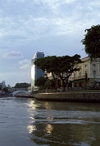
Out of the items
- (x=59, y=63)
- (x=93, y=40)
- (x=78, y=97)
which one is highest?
(x=93, y=40)

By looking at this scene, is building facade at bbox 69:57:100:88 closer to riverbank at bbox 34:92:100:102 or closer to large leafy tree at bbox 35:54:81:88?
large leafy tree at bbox 35:54:81:88

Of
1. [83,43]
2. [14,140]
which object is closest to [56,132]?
[14,140]

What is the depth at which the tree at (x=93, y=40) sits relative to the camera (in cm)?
3038

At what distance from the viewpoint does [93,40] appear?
102 ft

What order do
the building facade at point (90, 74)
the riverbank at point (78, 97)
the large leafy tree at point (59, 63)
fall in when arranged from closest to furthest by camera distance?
the riverbank at point (78, 97) → the large leafy tree at point (59, 63) → the building facade at point (90, 74)

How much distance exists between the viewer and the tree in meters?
30.4

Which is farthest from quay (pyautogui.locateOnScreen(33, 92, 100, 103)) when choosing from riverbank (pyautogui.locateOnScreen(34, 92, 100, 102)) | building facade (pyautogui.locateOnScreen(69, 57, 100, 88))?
building facade (pyautogui.locateOnScreen(69, 57, 100, 88))

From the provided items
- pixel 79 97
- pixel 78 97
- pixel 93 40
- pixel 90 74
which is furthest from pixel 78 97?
pixel 90 74

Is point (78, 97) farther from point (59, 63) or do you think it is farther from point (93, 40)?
point (59, 63)

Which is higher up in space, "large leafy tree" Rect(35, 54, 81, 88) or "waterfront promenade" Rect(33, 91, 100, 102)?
"large leafy tree" Rect(35, 54, 81, 88)

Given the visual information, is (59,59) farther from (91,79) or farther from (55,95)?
(91,79)

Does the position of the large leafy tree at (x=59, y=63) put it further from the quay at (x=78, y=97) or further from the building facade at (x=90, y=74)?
the building facade at (x=90, y=74)

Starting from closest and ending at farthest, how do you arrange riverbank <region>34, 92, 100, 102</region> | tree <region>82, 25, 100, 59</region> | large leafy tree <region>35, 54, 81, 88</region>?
tree <region>82, 25, 100, 59</region>, riverbank <region>34, 92, 100, 102</region>, large leafy tree <region>35, 54, 81, 88</region>

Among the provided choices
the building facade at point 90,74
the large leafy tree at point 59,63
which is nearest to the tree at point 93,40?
the large leafy tree at point 59,63
